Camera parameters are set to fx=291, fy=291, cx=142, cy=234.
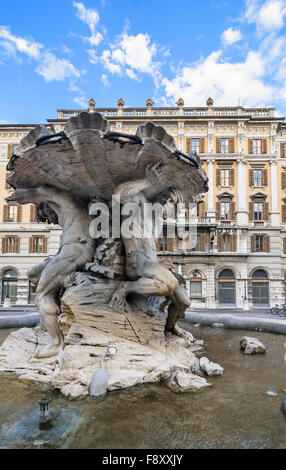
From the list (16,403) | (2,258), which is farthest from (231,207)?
(16,403)

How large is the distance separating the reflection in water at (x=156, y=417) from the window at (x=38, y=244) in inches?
941

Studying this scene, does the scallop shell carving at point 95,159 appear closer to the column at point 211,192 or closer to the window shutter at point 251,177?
the column at point 211,192

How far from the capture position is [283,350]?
490 centimetres

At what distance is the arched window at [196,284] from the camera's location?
24.5 meters

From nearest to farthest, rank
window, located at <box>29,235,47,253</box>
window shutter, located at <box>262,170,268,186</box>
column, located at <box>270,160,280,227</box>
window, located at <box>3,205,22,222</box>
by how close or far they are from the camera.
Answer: column, located at <box>270,160,280,227</box>
window, located at <box>29,235,47,253</box>
window shutter, located at <box>262,170,268,186</box>
window, located at <box>3,205,22,222</box>

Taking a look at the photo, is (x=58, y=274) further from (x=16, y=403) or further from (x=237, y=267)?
(x=237, y=267)

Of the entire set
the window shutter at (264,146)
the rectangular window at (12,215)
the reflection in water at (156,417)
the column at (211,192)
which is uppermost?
the window shutter at (264,146)

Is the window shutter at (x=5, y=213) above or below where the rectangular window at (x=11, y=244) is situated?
above

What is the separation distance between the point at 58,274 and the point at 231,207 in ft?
78.7

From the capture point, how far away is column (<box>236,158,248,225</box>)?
25719 mm

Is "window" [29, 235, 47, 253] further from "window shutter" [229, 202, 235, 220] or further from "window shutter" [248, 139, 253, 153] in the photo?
"window shutter" [248, 139, 253, 153]

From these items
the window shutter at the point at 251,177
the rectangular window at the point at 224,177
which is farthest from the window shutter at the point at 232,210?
the window shutter at the point at 251,177

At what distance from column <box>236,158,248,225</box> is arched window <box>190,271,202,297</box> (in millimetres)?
5922

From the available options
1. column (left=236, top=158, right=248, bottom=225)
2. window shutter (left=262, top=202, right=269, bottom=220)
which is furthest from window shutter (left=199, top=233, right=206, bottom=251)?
window shutter (left=262, top=202, right=269, bottom=220)
